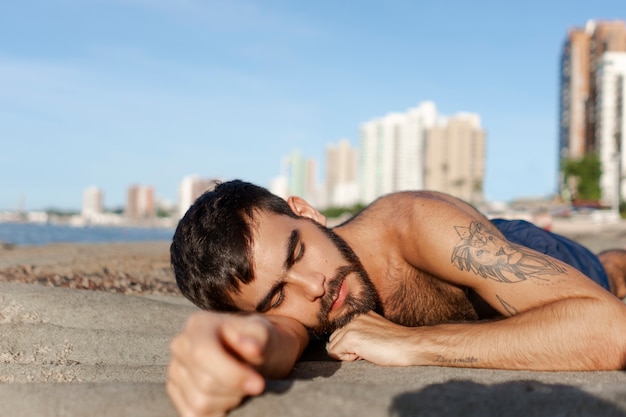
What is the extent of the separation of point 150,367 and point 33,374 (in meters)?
0.39

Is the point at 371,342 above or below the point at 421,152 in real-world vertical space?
above

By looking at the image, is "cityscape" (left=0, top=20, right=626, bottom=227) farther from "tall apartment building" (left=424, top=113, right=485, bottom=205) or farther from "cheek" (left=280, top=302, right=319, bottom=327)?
"cheek" (left=280, top=302, right=319, bottom=327)

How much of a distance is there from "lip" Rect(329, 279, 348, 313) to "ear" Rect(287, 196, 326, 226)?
1.19 feet

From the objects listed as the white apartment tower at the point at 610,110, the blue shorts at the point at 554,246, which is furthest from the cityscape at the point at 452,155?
the blue shorts at the point at 554,246

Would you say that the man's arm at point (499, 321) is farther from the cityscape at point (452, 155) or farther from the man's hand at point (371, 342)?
the cityscape at point (452, 155)

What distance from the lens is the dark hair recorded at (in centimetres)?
224

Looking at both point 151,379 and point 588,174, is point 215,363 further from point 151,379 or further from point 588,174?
point 588,174

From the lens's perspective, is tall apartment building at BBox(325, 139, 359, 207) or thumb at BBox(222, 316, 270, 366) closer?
thumb at BBox(222, 316, 270, 366)

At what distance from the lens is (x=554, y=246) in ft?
12.4

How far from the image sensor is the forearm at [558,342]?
6.87ft

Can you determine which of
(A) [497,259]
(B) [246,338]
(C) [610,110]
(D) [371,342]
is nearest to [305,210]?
(D) [371,342]

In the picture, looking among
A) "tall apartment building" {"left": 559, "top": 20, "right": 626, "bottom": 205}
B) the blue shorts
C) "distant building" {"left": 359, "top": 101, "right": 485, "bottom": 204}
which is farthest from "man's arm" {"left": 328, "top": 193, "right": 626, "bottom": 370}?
"distant building" {"left": 359, "top": 101, "right": 485, "bottom": 204}

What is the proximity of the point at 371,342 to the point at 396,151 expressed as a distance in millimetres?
95403

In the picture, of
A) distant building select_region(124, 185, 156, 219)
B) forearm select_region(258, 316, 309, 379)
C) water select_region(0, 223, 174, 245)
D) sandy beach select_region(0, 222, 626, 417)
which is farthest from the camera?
distant building select_region(124, 185, 156, 219)
